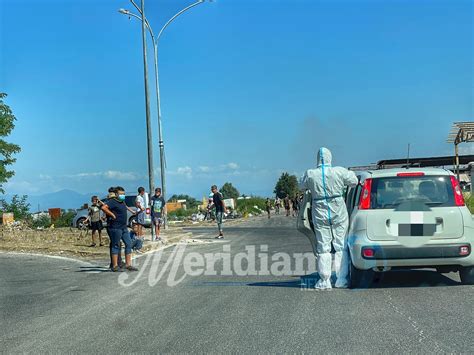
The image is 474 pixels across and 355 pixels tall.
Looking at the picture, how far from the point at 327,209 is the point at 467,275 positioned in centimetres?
214

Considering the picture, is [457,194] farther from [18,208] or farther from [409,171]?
[18,208]

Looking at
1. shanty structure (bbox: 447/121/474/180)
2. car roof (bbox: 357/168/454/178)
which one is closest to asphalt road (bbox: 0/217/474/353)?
car roof (bbox: 357/168/454/178)

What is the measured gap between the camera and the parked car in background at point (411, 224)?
8.97 metres

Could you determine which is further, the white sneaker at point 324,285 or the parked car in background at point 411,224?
the white sneaker at point 324,285

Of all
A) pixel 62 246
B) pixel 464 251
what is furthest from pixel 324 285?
pixel 62 246

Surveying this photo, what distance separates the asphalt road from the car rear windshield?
120 cm

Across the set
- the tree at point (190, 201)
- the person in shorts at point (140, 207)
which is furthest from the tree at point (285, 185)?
the person in shorts at point (140, 207)

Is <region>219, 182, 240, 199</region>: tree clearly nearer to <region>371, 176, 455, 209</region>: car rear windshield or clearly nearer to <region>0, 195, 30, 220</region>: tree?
<region>0, 195, 30, 220</region>: tree

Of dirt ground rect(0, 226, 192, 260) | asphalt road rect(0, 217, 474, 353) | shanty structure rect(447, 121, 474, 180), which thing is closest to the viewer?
Answer: asphalt road rect(0, 217, 474, 353)

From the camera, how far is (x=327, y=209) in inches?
368

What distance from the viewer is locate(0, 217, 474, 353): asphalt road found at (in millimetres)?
6246

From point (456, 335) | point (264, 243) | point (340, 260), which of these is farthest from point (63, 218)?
point (456, 335)

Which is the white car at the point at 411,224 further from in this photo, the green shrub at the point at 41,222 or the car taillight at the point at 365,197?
the green shrub at the point at 41,222

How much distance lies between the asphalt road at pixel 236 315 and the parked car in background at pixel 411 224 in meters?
0.44
